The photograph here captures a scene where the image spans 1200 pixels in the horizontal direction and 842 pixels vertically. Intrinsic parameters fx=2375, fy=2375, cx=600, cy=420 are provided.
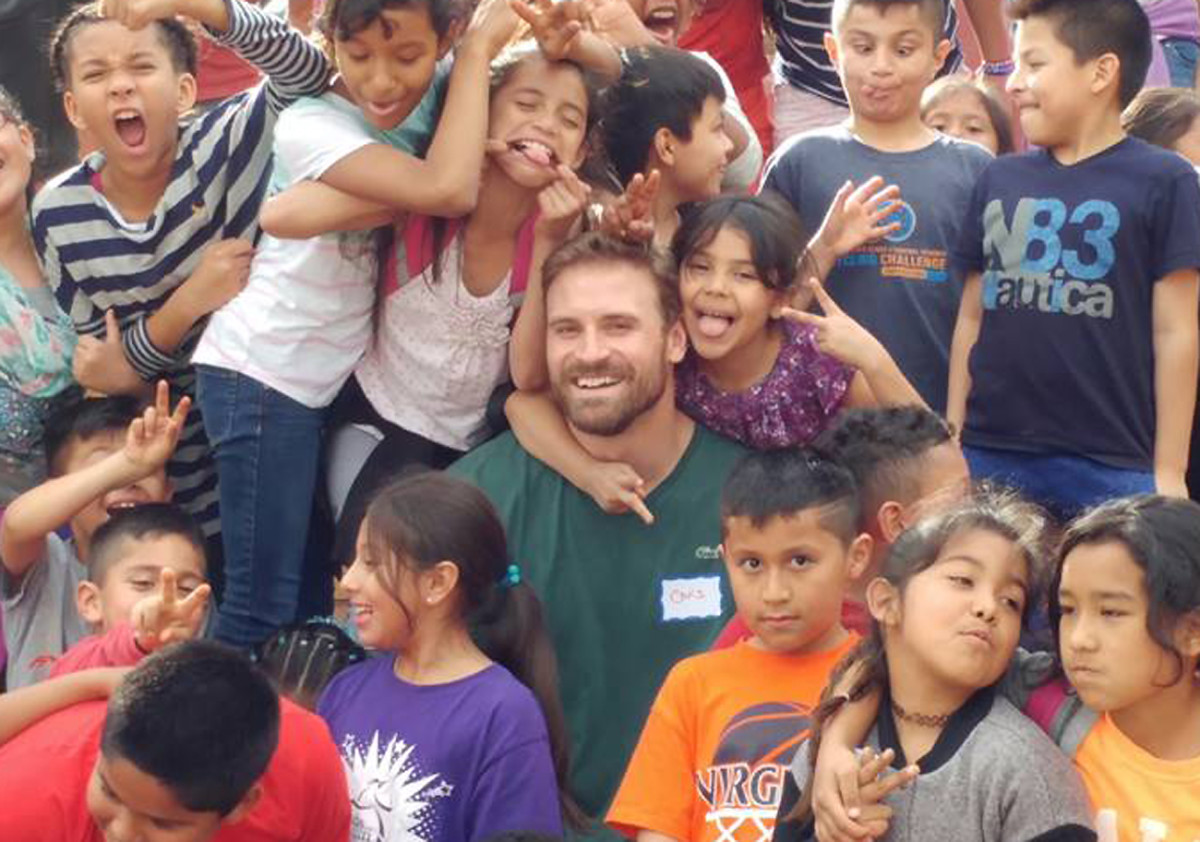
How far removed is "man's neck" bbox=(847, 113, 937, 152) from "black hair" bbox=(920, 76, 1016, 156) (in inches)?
27.7

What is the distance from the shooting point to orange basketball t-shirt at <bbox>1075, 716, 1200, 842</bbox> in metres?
3.62

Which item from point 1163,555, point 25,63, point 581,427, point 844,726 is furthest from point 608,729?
point 25,63

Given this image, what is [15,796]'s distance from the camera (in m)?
3.96

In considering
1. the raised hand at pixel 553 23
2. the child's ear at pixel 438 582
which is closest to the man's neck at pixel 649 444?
the child's ear at pixel 438 582

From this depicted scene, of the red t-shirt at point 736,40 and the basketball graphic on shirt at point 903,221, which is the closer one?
the basketball graphic on shirt at point 903,221

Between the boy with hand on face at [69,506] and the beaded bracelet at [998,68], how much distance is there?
2.55m

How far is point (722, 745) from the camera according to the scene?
410 centimetres

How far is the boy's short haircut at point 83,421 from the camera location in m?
5.18

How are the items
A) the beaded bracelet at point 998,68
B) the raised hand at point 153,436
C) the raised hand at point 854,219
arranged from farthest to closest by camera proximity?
the beaded bracelet at point 998,68
the raised hand at point 854,219
the raised hand at point 153,436

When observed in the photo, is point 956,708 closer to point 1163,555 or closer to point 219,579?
point 1163,555

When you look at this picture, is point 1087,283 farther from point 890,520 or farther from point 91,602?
point 91,602

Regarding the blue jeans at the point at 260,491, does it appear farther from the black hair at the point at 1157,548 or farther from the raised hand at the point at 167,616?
the black hair at the point at 1157,548

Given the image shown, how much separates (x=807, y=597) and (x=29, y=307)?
2.08m

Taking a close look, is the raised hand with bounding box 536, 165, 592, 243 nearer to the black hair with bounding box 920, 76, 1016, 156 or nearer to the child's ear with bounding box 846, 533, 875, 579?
the child's ear with bounding box 846, 533, 875, 579
